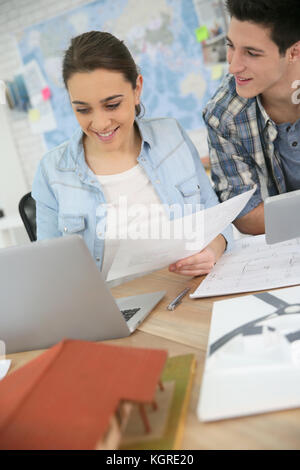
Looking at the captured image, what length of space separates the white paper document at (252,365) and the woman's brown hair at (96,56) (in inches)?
34.6

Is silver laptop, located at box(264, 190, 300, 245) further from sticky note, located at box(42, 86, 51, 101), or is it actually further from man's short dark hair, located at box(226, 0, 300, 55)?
sticky note, located at box(42, 86, 51, 101)

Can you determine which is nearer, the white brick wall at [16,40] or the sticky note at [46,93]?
the white brick wall at [16,40]

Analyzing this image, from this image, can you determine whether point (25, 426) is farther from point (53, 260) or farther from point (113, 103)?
point (113, 103)

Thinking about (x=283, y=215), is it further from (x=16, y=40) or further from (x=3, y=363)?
(x=16, y=40)

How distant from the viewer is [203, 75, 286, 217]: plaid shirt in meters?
1.46

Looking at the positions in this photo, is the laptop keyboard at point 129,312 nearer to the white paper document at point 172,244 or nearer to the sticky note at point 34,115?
the white paper document at point 172,244

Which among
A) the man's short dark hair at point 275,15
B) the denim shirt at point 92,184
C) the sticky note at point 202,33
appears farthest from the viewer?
the sticky note at point 202,33

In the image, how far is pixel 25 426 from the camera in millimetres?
432

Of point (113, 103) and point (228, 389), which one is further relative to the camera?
point (113, 103)

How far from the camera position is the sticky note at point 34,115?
398 centimetres

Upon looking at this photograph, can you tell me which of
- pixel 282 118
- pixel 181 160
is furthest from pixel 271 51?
pixel 181 160

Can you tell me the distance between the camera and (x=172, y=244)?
88cm

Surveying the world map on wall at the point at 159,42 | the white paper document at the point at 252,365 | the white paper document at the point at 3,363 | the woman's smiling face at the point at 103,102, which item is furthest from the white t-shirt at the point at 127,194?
the world map on wall at the point at 159,42
